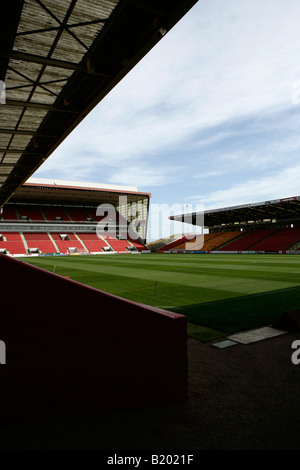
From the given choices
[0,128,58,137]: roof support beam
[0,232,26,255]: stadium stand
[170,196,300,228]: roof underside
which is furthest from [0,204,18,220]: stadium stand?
[0,128,58,137]: roof support beam

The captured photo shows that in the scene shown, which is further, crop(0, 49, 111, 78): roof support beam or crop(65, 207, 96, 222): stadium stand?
crop(65, 207, 96, 222): stadium stand

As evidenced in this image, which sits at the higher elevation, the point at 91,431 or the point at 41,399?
the point at 41,399

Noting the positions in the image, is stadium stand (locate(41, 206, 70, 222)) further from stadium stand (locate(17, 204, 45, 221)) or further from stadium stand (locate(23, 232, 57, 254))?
stadium stand (locate(23, 232, 57, 254))

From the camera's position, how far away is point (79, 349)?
10.1ft

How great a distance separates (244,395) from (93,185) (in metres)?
54.6

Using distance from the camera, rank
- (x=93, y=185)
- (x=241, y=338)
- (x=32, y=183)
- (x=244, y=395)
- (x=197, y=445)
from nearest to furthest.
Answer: (x=197, y=445)
(x=244, y=395)
(x=241, y=338)
(x=32, y=183)
(x=93, y=185)

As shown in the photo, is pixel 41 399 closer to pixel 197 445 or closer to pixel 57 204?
pixel 197 445

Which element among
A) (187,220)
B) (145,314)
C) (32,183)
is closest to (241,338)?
(145,314)

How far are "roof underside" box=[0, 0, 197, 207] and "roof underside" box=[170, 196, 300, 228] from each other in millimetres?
36834

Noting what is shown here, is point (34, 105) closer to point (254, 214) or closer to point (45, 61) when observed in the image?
point (45, 61)

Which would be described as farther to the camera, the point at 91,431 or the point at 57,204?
the point at 57,204

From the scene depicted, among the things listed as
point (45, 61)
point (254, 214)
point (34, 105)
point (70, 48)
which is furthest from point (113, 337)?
point (254, 214)

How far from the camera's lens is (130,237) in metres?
65.0

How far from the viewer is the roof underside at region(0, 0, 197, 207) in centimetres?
557
